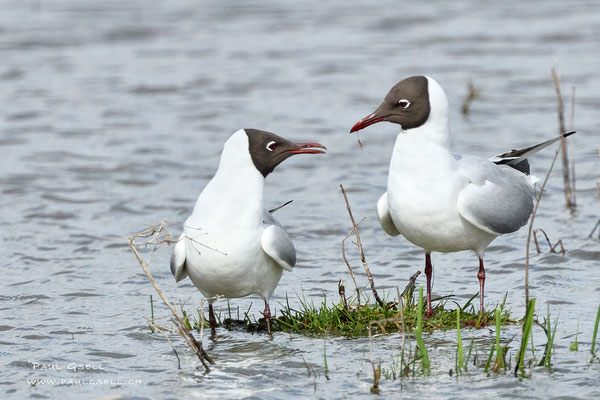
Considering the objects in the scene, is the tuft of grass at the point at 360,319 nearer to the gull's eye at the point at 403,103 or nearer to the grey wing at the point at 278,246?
the grey wing at the point at 278,246

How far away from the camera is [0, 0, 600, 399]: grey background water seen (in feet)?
22.3

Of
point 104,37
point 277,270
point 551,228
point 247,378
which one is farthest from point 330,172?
point 104,37

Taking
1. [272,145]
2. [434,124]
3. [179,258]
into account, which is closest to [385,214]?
[434,124]

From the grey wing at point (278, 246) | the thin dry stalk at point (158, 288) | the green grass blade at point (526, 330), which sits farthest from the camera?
the grey wing at point (278, 246)

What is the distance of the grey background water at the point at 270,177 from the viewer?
22.3 ft

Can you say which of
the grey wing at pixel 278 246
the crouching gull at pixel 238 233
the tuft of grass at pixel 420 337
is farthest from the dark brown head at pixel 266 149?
the tuft of grass at pixel 420 337

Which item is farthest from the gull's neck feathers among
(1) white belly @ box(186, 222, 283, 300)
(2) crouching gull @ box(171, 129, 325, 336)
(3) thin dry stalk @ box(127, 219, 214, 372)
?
(3) thin dry stalk @ box(127, 219, 214, 372)

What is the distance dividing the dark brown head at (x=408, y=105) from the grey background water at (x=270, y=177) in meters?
1.54

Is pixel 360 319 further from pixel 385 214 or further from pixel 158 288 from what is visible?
pixel 158 288

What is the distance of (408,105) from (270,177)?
595 cm

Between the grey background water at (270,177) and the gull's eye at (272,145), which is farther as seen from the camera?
the gull's eye at (272,145)

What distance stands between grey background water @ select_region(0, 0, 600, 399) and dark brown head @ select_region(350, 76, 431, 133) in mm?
1536

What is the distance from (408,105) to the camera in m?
A: 7.22

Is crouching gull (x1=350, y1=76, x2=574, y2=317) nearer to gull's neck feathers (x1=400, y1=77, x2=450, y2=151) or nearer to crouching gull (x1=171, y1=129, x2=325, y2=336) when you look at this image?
gull's neck feathers (x1=400, y1=77, x2=450, y2=151)
